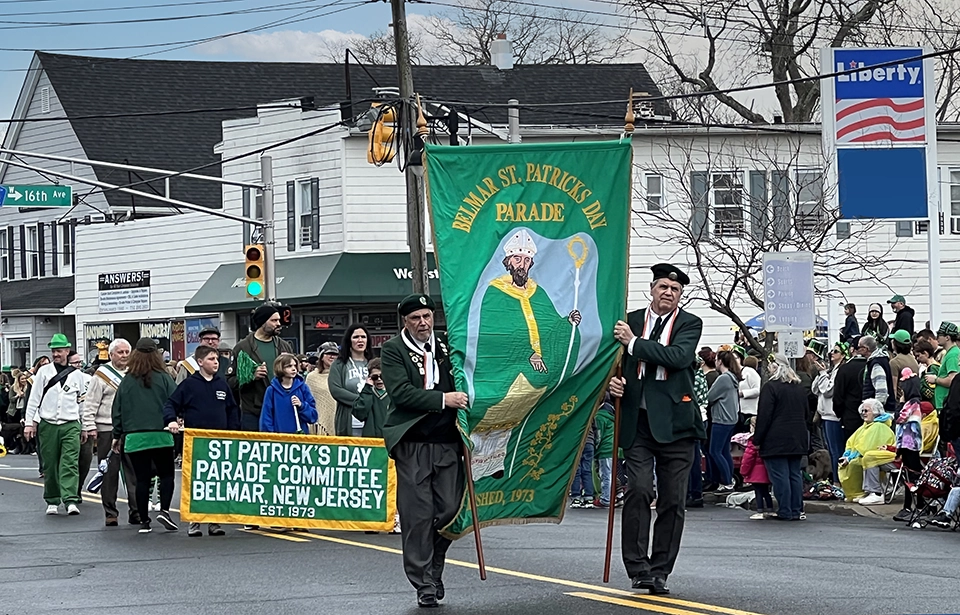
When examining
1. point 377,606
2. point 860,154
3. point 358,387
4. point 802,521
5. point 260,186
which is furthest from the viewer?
point 260,186

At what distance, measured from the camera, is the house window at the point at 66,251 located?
46.6 meters

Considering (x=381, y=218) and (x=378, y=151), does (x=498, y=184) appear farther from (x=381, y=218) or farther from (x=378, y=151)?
(x=381, y=218)

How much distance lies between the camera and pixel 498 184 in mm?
10055

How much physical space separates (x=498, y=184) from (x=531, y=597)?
8.41 feet

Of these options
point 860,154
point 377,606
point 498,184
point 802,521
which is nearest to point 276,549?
point 377,606

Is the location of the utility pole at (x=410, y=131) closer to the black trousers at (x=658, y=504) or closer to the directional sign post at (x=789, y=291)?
the directional sign post at (x=789, y=291)

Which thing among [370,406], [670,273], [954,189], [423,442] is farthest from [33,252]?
[670,273]

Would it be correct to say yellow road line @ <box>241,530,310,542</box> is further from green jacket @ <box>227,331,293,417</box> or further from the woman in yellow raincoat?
the woman in yellow raincoat

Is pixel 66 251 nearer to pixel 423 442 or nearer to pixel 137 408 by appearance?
pixel 137 408

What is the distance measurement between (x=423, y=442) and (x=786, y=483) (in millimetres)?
7796

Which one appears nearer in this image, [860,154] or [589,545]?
[589,545]

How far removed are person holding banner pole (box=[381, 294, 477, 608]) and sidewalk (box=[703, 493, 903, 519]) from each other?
8.38m

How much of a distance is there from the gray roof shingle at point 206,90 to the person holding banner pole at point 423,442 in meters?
31.9

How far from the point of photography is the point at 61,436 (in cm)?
1778
